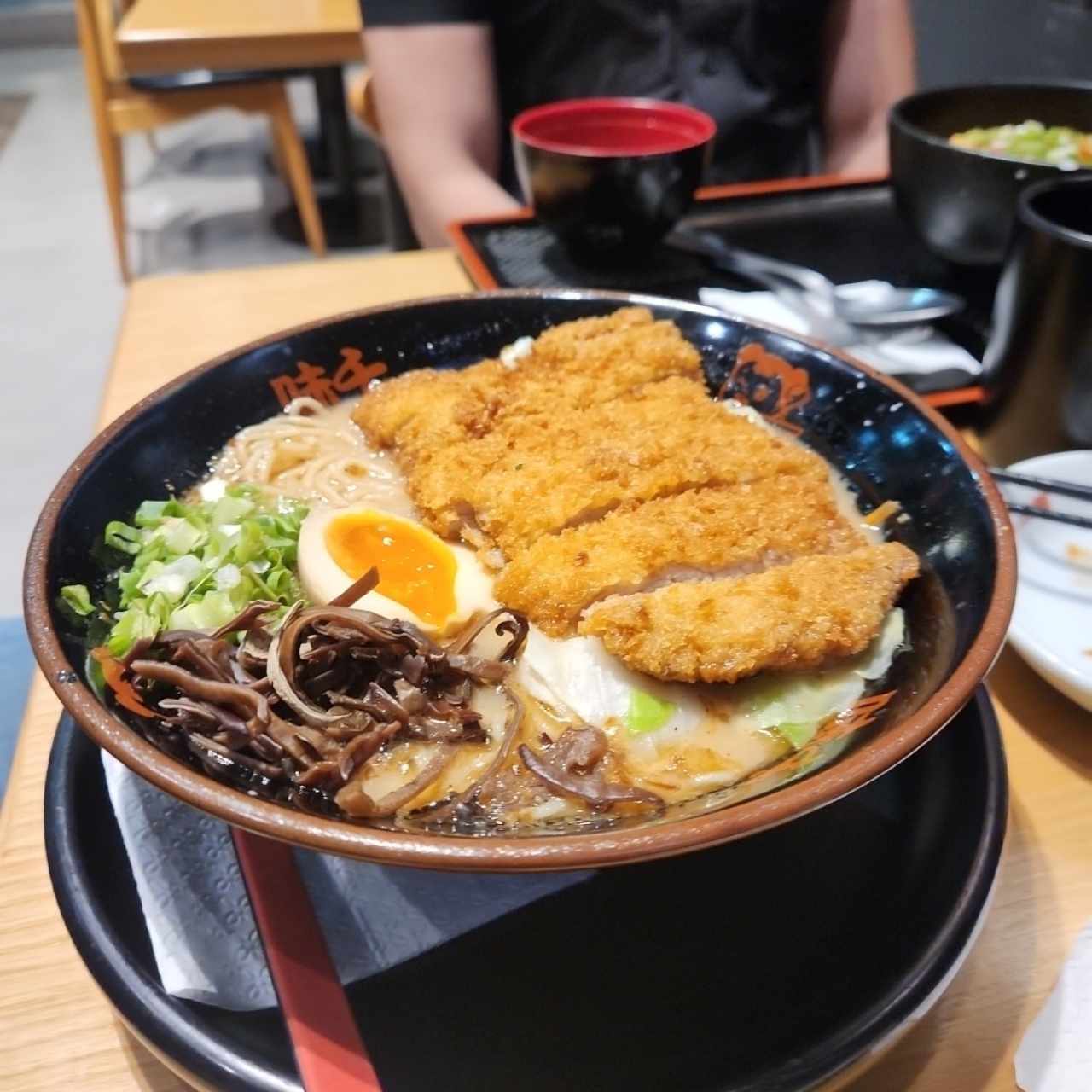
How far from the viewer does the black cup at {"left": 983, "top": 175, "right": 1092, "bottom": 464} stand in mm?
1179

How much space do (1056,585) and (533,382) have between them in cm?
70

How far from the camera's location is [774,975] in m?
0.76

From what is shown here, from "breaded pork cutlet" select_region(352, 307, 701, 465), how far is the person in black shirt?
1.02 m

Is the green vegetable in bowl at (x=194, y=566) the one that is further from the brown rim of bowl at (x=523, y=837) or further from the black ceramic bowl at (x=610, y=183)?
the black ceramic bowl at (x=610, y=183)

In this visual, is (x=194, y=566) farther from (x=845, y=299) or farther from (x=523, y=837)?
(x=845, y=299)

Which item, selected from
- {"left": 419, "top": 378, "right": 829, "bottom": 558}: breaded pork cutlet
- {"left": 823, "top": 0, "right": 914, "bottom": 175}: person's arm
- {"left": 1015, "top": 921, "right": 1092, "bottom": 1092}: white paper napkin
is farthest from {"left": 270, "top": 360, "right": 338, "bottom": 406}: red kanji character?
{"left": 823, "top": 0, "right": 914, "bottom": 175}: person's arm

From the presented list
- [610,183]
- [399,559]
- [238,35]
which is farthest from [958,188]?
[238,35]

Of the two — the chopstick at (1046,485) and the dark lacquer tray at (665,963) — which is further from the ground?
the chopstick at (1046,485)

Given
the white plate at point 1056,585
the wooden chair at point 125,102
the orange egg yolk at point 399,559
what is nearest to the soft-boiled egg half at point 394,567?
the orange egg yolk at point 399,559

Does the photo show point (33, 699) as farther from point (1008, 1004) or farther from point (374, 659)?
point (1008, 1004)

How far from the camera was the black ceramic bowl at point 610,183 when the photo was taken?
5.49ft

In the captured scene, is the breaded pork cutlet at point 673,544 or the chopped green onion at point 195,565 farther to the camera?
the breaded pork cutlet at point 673,544

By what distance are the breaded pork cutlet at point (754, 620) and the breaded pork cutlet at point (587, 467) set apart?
18cm

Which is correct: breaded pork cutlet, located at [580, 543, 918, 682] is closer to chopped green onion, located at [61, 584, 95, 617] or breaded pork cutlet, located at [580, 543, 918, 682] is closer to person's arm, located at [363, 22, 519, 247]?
Result: chopped green onion, located at [61, 584, 95, 617]
